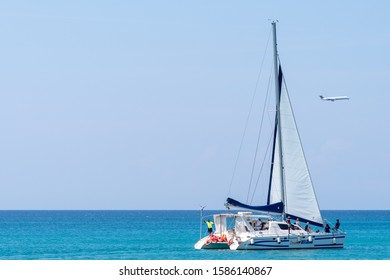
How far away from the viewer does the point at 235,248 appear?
54.8 meters

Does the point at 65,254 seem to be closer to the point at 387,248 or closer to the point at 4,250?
the point at 4,250

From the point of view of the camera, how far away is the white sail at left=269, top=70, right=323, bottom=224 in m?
57.6

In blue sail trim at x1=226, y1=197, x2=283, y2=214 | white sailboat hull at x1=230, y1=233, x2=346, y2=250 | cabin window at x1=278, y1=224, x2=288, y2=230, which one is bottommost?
white sailboat hull at x1=230, y1=233, x2=346, y2=250

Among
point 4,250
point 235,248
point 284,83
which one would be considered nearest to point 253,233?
point 235,248

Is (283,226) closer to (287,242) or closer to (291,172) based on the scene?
(287,242)

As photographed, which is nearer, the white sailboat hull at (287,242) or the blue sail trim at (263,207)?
the white sailboat hull at (287,242)

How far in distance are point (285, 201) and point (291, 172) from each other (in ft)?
5.95

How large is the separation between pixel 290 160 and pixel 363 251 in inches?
329

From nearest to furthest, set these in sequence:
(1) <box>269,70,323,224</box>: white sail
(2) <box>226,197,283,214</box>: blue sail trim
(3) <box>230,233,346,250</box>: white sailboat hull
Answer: (3) <box>230,233,346,250</box>: white sailboat hull, (2) <box>226,197,283,214</box>: blue sail trim, (1) <box>269,70,323,224</box>: white sail

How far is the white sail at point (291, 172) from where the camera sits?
5759 centimetres

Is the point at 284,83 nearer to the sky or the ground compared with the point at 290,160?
nearer to the sky

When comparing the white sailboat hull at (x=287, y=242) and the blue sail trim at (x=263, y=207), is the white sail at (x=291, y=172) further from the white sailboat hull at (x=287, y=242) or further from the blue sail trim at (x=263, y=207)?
the white sailboat hull at (x=287, y=242)

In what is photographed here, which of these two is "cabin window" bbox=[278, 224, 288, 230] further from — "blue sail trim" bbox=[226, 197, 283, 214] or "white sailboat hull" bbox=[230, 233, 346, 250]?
"blue sail trim" bbox=[226, 197, 283, 214]

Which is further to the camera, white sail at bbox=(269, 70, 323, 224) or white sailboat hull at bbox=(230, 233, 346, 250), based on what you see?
white sail at bbox=(269, 70, 323, 224)
